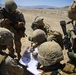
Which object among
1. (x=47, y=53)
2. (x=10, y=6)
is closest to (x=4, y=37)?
(x=47, y=53)

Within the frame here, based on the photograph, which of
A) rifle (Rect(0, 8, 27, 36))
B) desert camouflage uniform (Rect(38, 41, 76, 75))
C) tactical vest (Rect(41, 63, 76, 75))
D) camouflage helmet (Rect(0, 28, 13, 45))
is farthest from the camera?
rifle (Rect(0, 8, 27, 36))

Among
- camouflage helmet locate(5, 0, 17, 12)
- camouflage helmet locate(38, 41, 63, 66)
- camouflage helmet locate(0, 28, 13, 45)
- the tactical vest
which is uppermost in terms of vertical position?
camouflage helmet locate(5, 0, 17, 12)

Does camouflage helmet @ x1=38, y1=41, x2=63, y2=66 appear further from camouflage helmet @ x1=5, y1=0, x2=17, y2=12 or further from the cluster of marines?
camouflage helmet @ x1=5, y1=0, x2=17, y2=12

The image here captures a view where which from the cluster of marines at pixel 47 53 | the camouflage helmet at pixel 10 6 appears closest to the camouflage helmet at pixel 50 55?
the cluster of marines at pixel 47 53

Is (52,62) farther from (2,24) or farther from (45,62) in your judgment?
(2,24)

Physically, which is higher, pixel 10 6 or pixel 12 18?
pixel 10 6

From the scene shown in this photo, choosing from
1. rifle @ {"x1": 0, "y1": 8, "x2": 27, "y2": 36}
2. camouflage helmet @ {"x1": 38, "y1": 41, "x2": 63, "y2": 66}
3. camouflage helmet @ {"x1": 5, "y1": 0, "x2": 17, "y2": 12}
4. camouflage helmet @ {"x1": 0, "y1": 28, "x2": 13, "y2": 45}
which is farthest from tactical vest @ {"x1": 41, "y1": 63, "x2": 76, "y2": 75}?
rifle @ {"x1": 0, "y1": 8, "x2": 27, "y2": 36}

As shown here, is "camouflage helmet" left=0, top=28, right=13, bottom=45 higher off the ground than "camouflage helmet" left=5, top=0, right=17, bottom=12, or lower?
lower

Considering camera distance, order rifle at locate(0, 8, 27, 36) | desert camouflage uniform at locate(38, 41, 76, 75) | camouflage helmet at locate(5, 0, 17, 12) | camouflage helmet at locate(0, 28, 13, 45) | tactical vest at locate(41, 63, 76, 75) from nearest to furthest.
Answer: tactical vest at locate(41, 63, 76, 75) → desert camouflage uniform at locate(38, 41, 76, 75) → camouflage helmet at locate(0, 28, 13, 45) → camouflage helmet at locate(5, 0, 17, 12) → rifle at locate(0, 8, 27, 36)

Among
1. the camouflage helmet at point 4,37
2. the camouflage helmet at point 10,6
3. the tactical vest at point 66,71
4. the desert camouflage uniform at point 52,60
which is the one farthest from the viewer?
the camouflage helmet at point 10,6

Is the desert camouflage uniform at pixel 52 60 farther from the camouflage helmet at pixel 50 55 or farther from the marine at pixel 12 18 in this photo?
the marine at pixel 12 18

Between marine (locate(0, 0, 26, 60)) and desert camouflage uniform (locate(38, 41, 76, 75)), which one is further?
marine (locate(0, 0, 26, 60))

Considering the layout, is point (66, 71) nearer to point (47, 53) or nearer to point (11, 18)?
point (47, 53)

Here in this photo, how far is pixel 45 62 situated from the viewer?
10.9 feet
